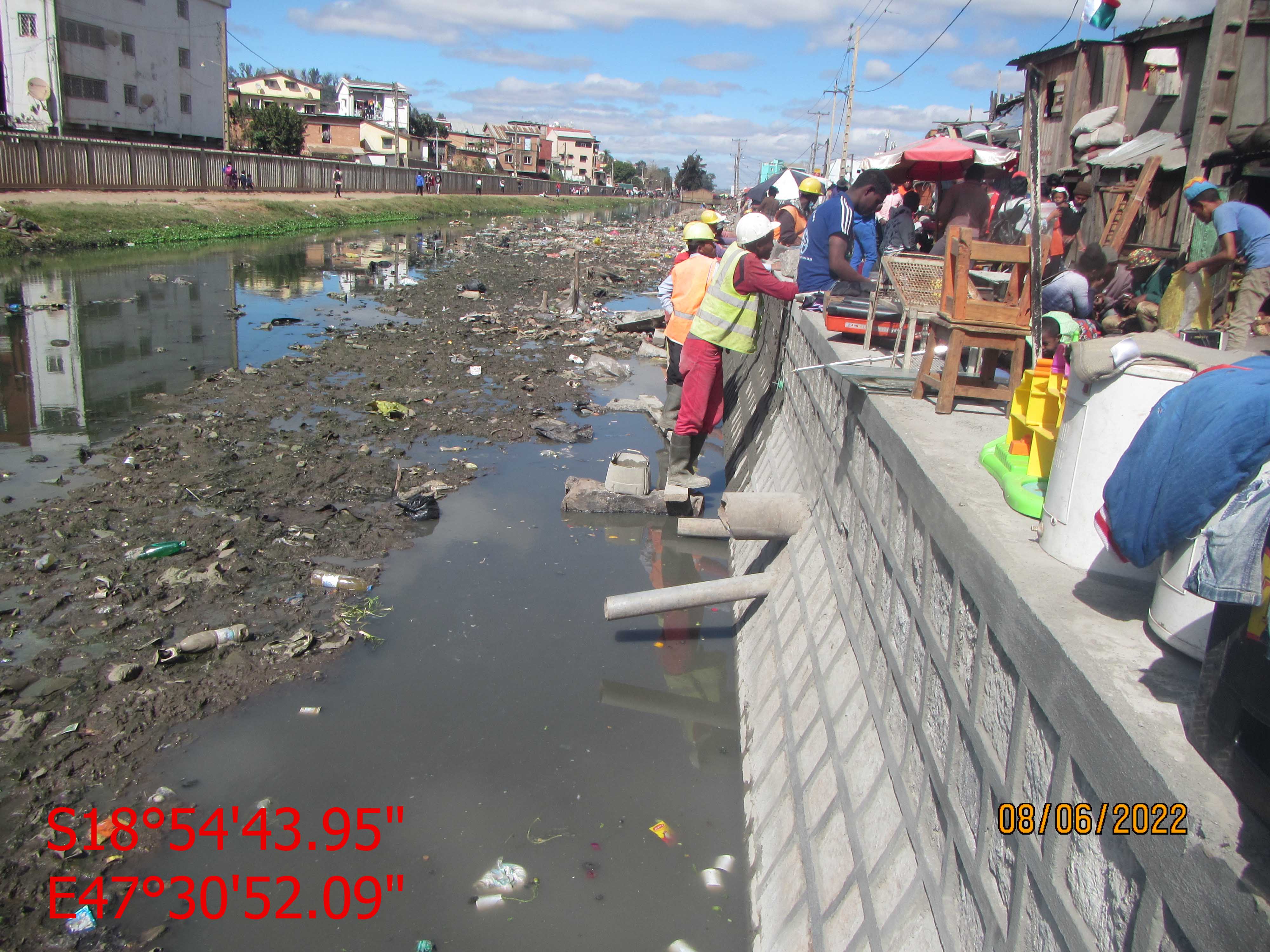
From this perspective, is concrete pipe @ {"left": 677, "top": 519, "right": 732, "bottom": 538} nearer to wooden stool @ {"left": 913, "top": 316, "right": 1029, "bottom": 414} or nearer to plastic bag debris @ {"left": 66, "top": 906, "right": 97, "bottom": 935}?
wooden stool @ {"left": 913, "top": 316, "right": 1029, "bottom": 414}

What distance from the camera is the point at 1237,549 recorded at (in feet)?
5.37

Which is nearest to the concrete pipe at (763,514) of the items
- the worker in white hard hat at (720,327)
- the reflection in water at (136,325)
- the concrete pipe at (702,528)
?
the concrete pipe at (702,528)

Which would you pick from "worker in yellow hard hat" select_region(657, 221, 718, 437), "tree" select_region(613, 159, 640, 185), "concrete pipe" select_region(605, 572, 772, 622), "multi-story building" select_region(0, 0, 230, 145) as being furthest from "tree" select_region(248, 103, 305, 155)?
"tree" select_region(613, 159, 640, 185)

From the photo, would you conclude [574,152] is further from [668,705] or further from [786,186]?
[668,705]

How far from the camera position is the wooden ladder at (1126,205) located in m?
9.59

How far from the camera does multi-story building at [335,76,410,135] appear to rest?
8306cm

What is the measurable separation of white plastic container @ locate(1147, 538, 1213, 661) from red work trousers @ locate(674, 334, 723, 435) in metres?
4.76

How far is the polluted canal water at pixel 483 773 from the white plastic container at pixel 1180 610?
2.27 m

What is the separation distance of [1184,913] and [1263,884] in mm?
163

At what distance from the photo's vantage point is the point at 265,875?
3543 millimetres

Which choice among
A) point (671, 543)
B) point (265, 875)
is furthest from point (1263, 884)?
point (671, 543)

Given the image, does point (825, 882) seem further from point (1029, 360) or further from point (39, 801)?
point (39, 801)

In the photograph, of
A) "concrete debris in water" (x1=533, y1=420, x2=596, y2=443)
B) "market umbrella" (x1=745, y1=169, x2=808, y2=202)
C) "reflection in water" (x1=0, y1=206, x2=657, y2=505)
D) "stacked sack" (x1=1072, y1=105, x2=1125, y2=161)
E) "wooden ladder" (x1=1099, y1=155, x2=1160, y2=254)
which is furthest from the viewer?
"market umbrella" (x1=745, y1=169, x2=808, y2=202)

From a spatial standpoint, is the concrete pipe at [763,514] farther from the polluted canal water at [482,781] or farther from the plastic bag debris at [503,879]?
the plastic bag debris at [503,879]
